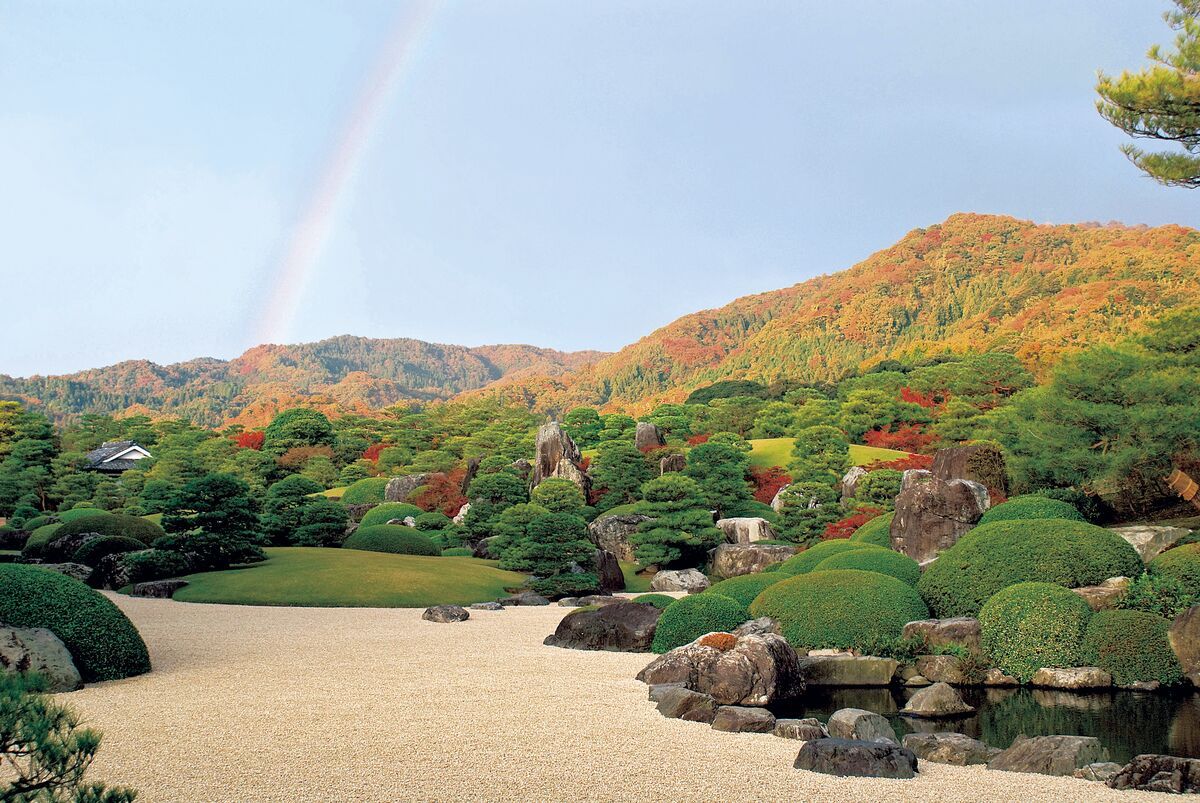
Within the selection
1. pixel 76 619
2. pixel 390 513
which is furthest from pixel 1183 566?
pixel 390 513

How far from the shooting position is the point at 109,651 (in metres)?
8.94

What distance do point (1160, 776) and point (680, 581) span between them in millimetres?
15465

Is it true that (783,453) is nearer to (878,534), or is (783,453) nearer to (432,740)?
(878,534)

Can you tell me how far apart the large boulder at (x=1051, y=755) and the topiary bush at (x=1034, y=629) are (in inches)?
146

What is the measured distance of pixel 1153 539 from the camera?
1329 cm

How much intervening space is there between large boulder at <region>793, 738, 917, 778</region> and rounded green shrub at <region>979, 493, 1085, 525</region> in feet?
28.3

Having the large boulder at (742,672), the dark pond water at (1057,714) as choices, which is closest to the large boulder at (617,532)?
the dark pond water at (1057,714)

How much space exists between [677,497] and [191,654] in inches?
612

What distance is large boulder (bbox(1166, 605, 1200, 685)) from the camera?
372 inches

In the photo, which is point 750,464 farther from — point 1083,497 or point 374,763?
point 374,763

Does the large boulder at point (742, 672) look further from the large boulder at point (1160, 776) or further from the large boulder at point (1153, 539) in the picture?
the large boulder at point (1153, 539)

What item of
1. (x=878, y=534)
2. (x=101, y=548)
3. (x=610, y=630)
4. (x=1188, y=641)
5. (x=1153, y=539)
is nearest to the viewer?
(x=1188, y=641)


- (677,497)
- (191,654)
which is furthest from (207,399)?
(191,654)

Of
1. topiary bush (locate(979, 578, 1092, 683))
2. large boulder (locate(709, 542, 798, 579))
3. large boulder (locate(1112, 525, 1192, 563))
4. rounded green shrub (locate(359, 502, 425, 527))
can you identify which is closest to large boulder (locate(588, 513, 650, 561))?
large boulder (locate(709, 542, 798, 579))
